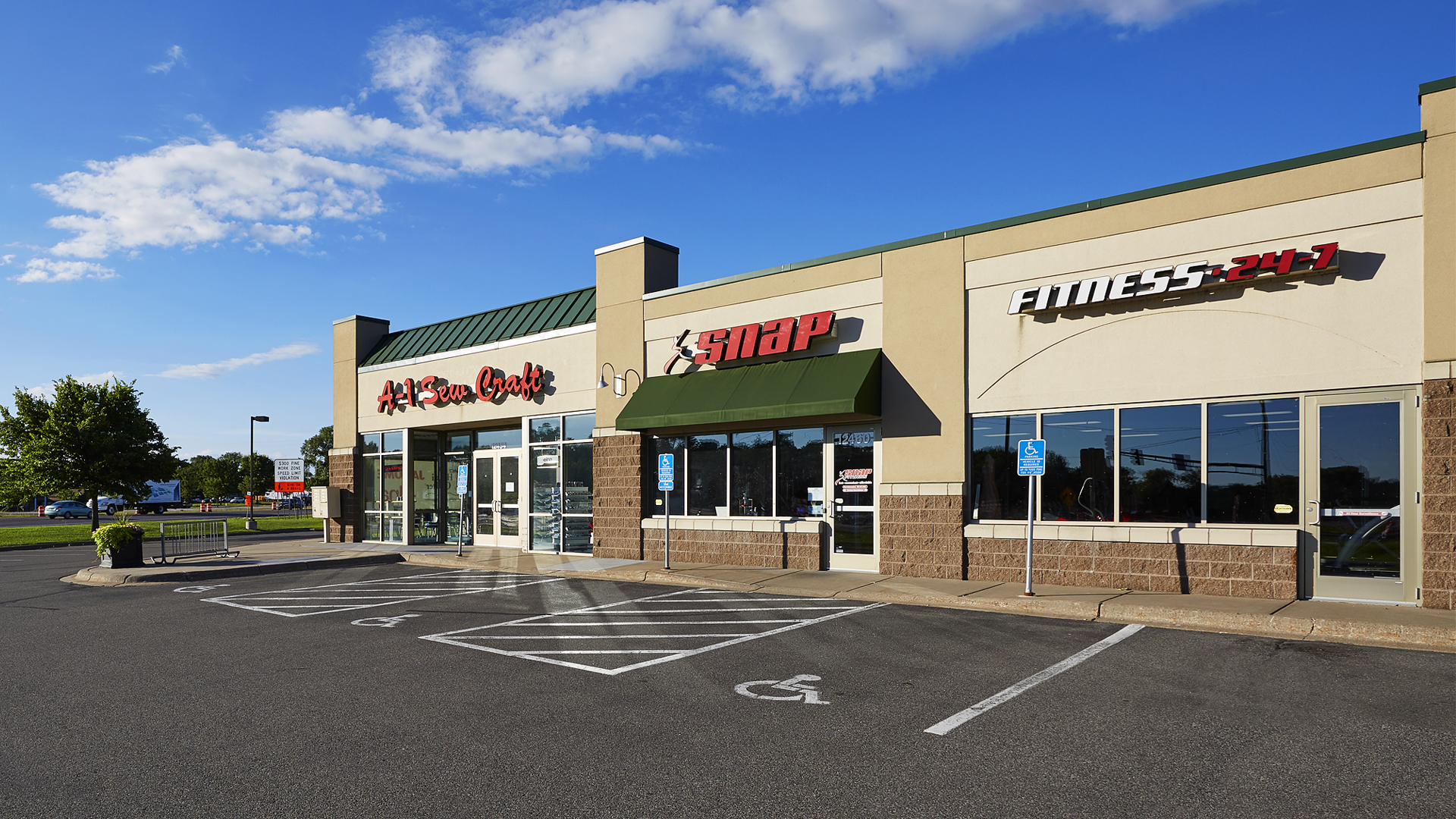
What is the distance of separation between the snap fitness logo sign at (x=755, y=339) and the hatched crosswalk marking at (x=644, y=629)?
16.8 ft

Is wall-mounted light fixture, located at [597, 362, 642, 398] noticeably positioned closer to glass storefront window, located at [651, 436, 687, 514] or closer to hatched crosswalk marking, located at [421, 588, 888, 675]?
glass storefront window, located at [651, 436, 687, 514]

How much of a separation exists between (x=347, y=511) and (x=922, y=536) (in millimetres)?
18846

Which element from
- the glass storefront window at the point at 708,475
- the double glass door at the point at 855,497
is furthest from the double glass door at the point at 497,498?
the double glass door at the point at 855,497

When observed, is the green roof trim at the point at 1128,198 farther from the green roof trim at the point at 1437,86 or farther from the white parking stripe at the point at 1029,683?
the white parking stripe at the point at 1029,683

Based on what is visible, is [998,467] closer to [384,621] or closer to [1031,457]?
[1031,457]

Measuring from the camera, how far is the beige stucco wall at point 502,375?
20.7 metres

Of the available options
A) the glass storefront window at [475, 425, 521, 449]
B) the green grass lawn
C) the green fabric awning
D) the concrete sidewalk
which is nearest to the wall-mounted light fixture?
the green fabric awning

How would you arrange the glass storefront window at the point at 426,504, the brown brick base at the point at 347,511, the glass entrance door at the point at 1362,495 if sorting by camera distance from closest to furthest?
the glass entrance door at the point at 1362,495 < the glass storefront window at the point at 426,504 < the brown brick base at the point at 347,511

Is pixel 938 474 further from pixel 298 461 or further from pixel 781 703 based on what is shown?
pixel 298 461

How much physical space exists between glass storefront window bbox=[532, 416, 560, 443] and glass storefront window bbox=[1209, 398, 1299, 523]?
14107 mm

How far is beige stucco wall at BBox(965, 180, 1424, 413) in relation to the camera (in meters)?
11.2

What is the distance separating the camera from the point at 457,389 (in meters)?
23.3

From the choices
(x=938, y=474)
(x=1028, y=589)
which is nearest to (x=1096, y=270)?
(x=938, y=474)

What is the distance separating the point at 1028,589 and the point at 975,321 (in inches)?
181
